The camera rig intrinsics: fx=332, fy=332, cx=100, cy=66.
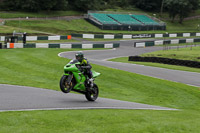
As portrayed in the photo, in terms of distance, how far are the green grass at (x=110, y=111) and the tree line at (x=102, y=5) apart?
53263 millimetres

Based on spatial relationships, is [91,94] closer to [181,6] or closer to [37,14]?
[37,14]

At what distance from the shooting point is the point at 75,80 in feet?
43.2

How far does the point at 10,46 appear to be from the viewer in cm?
4206

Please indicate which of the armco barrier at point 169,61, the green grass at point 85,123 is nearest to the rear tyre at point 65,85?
the green grass at point 85,123

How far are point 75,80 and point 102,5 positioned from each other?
8246 centimetres

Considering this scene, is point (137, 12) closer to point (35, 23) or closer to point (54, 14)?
point (54, 14)

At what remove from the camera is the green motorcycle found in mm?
12789

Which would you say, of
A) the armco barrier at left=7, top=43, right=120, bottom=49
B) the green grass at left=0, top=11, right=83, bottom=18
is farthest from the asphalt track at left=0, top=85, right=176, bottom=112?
the green grass at left=0, top=11, right=83, bottom=18

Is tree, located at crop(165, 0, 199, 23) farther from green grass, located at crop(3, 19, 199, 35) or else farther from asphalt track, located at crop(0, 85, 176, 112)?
asphalt track, located at crop(0, 85, 176, 112)

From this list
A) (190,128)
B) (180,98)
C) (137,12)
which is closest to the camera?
(190,128)

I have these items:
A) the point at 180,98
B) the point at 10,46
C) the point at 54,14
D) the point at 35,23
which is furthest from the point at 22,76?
the point at 54,14

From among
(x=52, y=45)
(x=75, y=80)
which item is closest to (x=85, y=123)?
(x=75, y=80)

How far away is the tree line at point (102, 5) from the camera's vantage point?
7644 centimetres

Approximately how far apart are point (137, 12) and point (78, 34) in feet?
121
